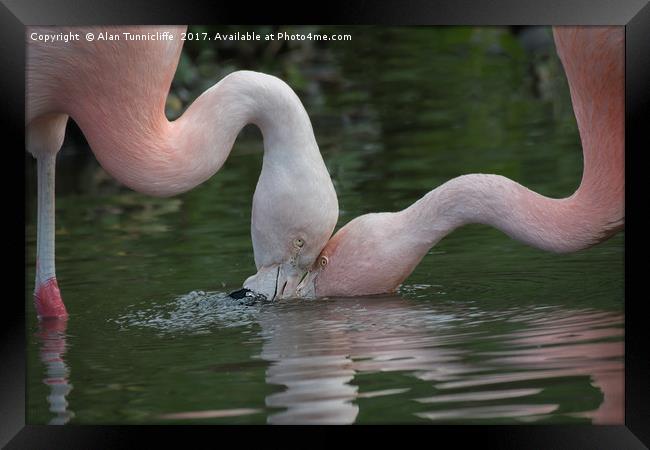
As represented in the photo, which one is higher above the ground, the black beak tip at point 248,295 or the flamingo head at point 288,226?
the flamingo head at point 288,226

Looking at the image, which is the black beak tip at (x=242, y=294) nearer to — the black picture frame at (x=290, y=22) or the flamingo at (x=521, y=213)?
the flamingo at (x=521, y=213)

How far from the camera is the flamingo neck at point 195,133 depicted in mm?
5414

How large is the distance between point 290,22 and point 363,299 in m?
1.71

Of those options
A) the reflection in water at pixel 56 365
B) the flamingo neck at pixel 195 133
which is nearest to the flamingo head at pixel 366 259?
the flamingo neck at pixel 195 133

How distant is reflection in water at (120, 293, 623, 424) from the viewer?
421cm

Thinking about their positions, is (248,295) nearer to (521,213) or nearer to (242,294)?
(242,294)

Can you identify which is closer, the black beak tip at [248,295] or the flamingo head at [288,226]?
the flamingo head at [288,226]

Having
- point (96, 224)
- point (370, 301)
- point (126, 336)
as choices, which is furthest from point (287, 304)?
point (96, 224)

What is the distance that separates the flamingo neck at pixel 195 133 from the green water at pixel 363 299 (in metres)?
0.46

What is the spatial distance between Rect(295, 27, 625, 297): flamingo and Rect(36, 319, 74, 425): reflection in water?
1085 mm

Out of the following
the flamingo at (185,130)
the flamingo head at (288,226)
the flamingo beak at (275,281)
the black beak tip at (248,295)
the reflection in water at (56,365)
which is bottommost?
the reflection in water at (56,365)

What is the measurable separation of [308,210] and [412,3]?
144cm

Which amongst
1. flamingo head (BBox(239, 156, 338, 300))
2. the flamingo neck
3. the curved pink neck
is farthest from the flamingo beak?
the curved pink neck

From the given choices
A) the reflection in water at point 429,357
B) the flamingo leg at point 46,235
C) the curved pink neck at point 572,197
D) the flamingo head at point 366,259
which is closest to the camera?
the reflection in water at point 429,357
